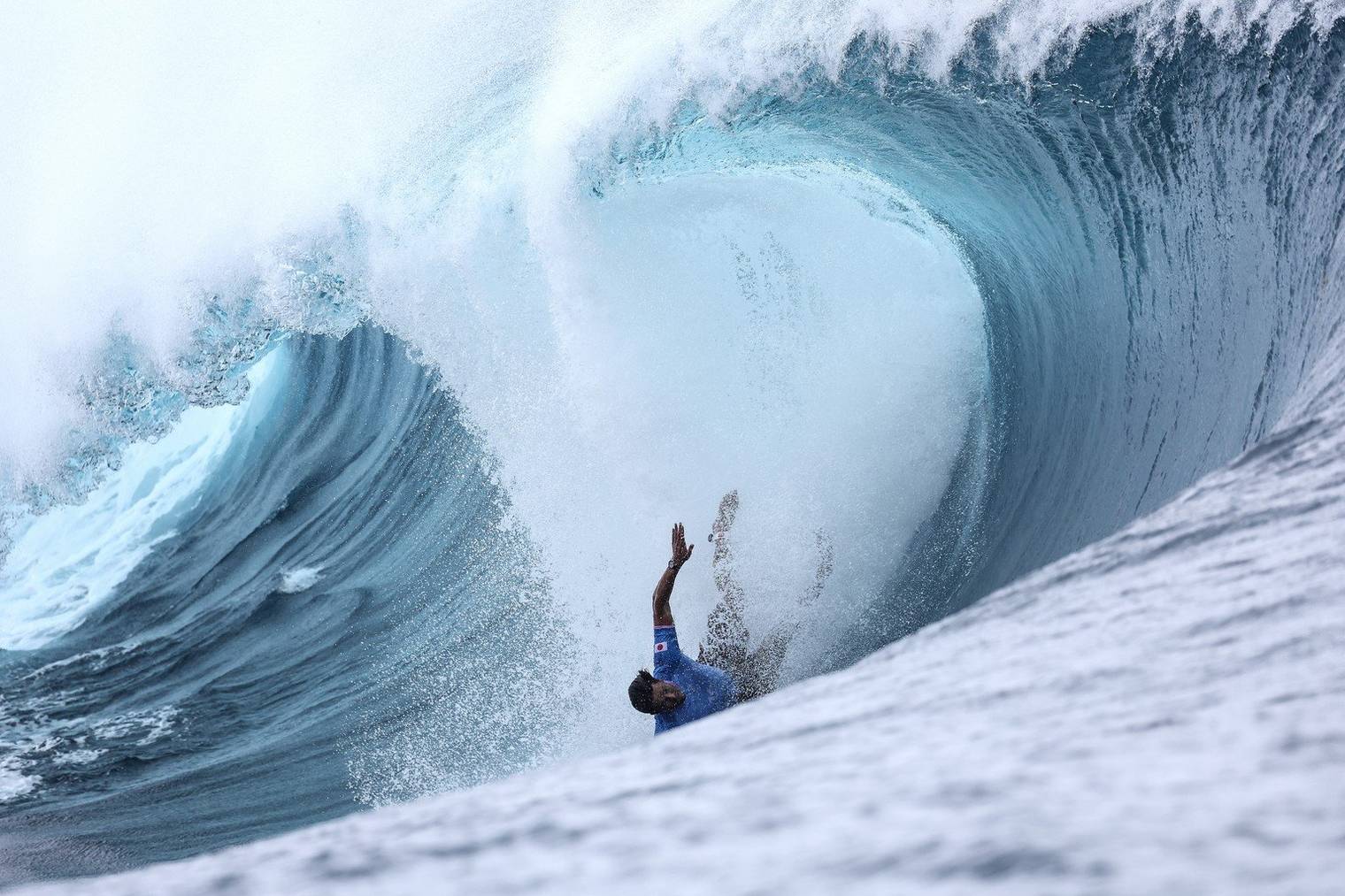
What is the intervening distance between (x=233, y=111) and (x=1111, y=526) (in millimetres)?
5650

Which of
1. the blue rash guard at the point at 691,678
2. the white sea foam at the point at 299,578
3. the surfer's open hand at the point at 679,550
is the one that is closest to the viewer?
the blue rash guard at the point at 691,678

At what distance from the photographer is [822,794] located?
0.45 metres

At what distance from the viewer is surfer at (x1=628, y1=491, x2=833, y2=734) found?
10.4 ft

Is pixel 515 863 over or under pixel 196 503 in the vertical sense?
under

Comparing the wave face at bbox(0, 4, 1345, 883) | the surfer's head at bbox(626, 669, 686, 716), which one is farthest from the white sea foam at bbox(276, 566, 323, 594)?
the surfer's head at bbox(626, 669, 686, 716)

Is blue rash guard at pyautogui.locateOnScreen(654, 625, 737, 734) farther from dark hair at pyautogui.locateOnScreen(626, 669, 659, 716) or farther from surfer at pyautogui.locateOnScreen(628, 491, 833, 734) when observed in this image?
dark hair at pyautogui.locateOnScreen(626, 669, 659, 716)

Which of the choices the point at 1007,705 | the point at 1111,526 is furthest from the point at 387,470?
the point at 1007,705

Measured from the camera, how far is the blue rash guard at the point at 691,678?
10.9 ft

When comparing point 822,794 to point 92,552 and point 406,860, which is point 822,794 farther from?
point 92,552

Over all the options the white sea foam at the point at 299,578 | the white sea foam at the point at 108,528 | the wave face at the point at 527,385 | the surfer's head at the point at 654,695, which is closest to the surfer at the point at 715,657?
the surfer's head at the point at 654,695

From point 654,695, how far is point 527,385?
2.65m

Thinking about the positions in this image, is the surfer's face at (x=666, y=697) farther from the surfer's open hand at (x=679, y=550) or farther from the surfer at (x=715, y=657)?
the surfer's open hand at (x=679, y=550)

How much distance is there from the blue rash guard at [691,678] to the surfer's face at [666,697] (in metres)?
0.14

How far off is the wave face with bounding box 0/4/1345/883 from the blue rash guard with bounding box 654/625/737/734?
45.8 inches
